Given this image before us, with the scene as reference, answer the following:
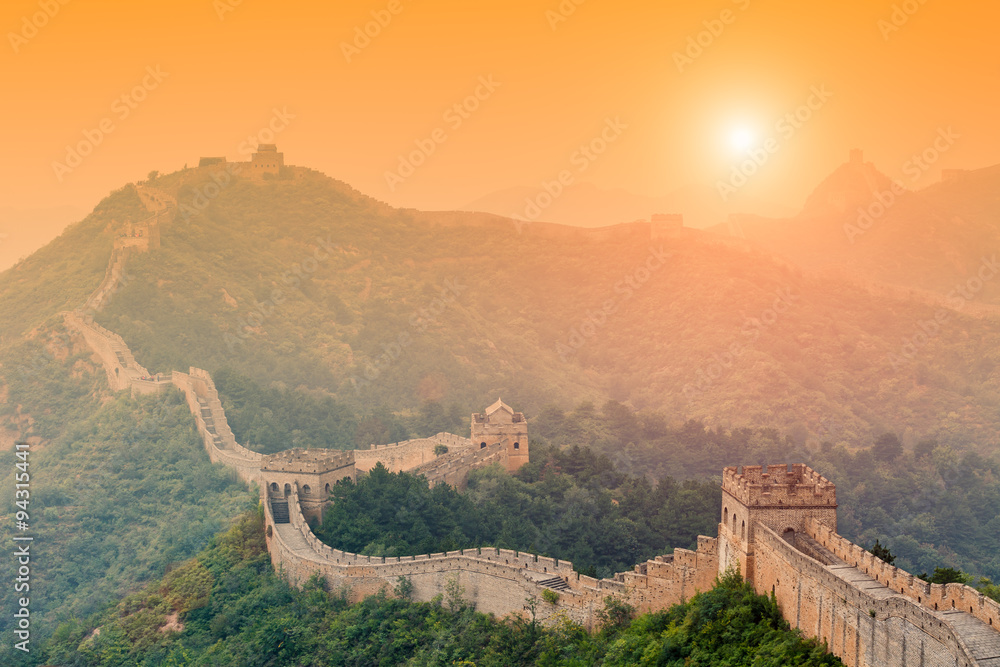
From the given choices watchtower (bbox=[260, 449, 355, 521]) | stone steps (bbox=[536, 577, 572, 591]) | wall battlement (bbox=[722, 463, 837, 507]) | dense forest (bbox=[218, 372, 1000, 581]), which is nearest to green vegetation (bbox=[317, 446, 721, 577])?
watchtower (bbox=[260, 449, 355, 521])

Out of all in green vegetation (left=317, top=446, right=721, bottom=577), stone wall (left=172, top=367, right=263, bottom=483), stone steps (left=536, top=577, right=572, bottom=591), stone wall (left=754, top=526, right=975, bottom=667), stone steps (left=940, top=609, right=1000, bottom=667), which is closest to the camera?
stone steps (left=940, top=609, right=1000, bottom=667)


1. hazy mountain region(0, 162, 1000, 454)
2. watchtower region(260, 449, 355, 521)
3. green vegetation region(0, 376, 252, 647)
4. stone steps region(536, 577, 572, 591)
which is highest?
hazy mountain region(0, 162, 1000, 454)

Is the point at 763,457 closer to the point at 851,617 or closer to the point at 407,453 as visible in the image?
the point at 407,453

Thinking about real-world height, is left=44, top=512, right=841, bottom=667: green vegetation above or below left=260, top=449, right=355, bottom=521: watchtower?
below

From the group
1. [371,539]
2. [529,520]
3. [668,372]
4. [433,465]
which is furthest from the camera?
[668,372]

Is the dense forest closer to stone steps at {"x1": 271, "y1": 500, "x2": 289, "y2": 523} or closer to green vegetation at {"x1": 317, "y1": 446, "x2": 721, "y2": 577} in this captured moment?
green vegetation at {"x1": 317, "y1": 446, "x2": 721, "y2": 577}

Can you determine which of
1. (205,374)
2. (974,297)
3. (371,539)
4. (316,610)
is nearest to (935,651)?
(316,610)

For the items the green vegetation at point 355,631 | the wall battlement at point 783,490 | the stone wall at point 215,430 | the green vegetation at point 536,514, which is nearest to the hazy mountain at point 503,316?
the stone wall at point 215,430

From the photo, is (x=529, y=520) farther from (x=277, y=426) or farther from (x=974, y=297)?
(x=974, y=297)
